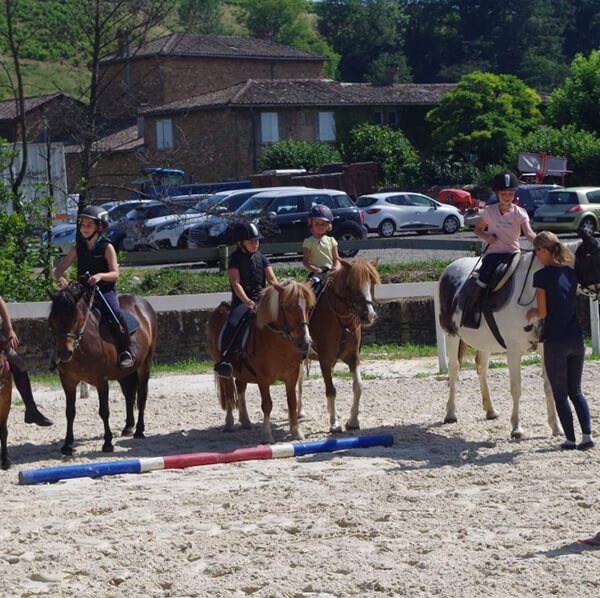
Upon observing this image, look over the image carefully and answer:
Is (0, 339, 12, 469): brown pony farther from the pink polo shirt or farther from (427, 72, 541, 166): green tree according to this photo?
(427, 72, 541, 166): green tree

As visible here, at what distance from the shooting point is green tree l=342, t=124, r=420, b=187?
55250 millimetres

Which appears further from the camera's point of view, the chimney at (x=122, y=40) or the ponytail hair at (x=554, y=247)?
the chimney at (x=122, y=40)

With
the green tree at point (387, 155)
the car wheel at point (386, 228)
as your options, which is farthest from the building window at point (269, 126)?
the car wheel at point (386, 228)

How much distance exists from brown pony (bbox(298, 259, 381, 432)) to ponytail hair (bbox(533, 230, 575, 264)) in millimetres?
1858

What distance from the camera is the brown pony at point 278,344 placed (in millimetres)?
10398

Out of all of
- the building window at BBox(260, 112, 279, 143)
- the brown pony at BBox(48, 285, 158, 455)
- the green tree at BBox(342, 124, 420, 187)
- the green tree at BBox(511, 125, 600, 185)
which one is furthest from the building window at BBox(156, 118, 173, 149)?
the brown pony at BBox(48, 285, 158, 455)

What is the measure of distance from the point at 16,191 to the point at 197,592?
14209 millimetres

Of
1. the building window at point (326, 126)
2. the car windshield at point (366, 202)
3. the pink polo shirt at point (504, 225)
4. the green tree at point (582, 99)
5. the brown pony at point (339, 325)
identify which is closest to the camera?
the pink polo shirt at point (504, 225)

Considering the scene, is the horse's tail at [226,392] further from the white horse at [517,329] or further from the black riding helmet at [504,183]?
the black riding helmet at [504,183]

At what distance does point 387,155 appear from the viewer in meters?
55.7

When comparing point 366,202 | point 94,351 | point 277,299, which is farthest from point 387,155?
point 94,351

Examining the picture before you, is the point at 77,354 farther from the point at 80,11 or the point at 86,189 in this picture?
the point at 80,11

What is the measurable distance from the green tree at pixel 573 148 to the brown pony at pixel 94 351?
138 ft

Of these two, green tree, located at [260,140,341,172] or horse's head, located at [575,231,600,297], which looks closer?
horse's head, located at [575,231,600,297]
